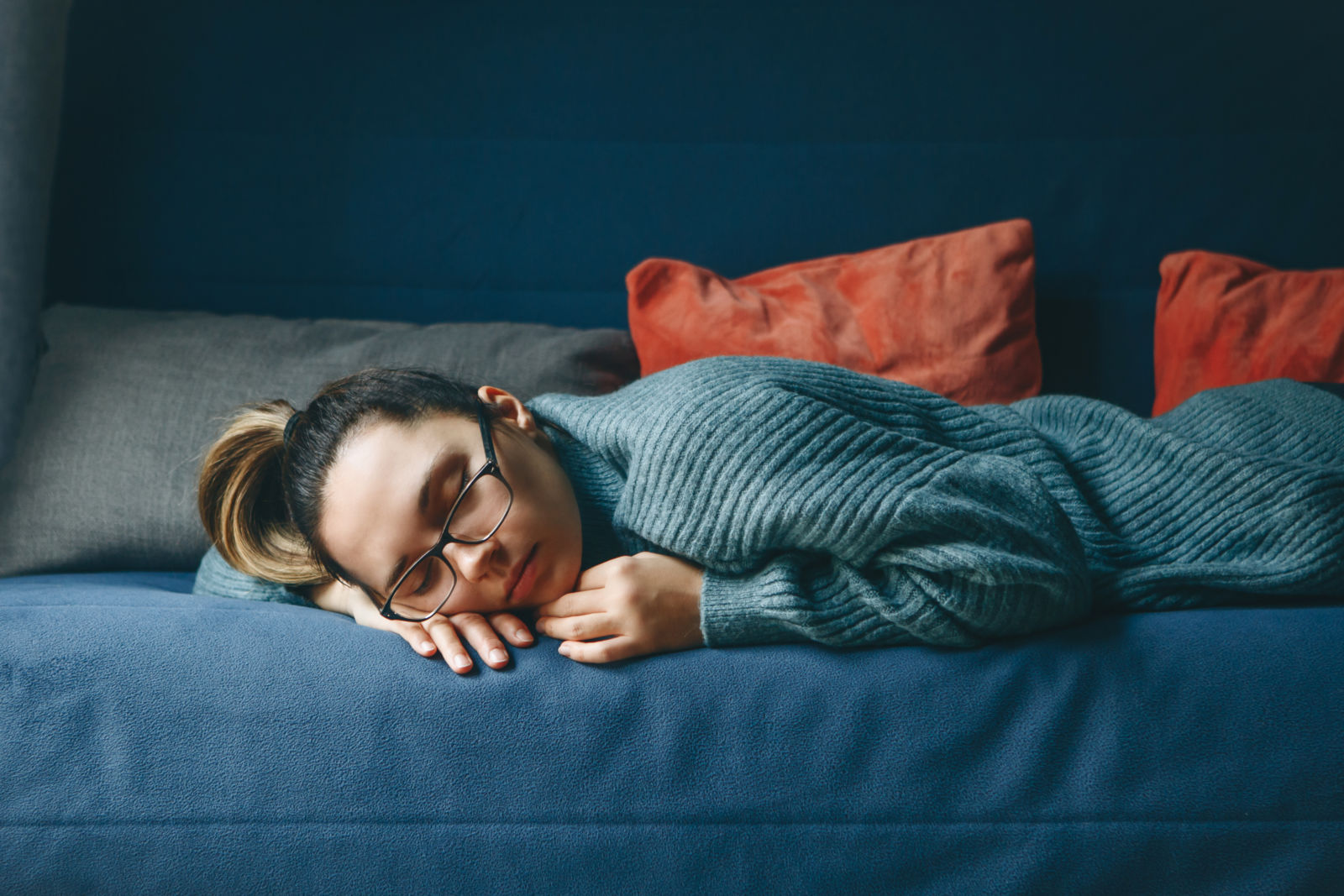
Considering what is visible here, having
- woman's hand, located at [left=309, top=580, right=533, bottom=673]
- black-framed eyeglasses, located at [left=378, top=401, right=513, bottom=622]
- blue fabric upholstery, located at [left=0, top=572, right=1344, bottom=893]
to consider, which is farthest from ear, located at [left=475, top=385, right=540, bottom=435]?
blue fabric upholstery, located at [left=0, top=572, right=1344, bottom=893]

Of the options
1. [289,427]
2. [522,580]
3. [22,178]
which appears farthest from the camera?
[22,178]

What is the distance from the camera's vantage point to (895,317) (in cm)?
125

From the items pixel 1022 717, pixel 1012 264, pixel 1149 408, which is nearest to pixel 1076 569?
pixel 1022 717

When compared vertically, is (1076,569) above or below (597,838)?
above

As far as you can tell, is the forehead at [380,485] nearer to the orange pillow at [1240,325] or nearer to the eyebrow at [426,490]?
the eyebrow at [426,490]

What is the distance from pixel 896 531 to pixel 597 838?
38cm

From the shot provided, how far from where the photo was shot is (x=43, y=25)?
4.39ft

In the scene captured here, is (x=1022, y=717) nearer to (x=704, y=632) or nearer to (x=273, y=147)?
(x=704, y=632)

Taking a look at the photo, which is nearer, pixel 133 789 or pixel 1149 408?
pixel 133 789

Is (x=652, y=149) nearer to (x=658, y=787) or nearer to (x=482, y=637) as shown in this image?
(x=482, y=637)

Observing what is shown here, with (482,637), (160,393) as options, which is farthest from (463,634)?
(160,393)

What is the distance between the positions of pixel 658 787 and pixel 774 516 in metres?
0.26

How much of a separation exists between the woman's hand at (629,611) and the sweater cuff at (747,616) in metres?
0.02

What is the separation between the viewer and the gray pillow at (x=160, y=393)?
117 centimetres
